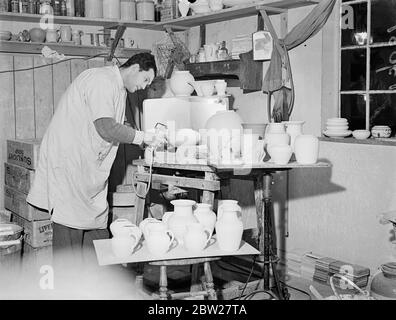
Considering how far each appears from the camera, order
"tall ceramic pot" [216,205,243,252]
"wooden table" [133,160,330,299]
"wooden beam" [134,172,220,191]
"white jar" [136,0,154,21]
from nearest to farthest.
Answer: "tall ceramic pot" [216,205,243,252], "wooden table" [133,160,330,299], "wooden beam" [134,172,220,191], "white jar" [136,0,154,21]

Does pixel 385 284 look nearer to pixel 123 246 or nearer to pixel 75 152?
pixel 123 246

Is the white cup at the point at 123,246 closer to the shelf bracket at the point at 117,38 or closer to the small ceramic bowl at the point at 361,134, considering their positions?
the small ceramic bowl at the point at 361,134

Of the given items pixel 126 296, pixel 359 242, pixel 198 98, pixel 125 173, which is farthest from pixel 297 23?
pixel 126 296

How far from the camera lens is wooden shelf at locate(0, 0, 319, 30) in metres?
4.44

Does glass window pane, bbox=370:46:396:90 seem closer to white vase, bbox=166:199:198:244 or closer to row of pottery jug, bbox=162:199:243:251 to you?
row of pottery jug, bbox=162:199:243:251

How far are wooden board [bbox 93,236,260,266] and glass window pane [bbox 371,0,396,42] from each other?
202 cm

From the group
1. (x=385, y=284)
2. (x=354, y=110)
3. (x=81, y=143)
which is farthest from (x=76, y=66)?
(x=385, y=284)

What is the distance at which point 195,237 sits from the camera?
2.80 metres

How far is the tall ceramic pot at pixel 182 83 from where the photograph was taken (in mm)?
4730

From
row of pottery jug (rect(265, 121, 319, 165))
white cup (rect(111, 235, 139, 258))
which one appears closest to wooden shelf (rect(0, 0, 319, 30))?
row of pottery jug (rect(265, 121, 319, 165))

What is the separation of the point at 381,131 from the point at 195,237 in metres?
1.87

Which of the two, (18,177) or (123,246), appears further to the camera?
(18,177)

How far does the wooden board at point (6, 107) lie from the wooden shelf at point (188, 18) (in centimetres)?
39

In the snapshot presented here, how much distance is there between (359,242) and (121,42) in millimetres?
2911
